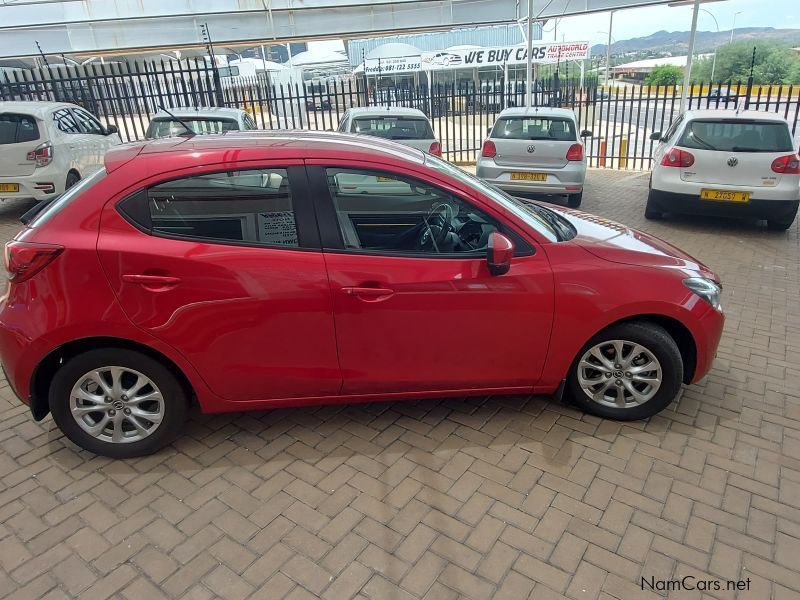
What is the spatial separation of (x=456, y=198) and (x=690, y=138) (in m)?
5.83

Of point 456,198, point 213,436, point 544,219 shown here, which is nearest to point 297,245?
point 456,198

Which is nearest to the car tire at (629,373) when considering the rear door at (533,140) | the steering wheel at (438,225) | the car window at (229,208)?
Answer: the steering wheel at (438,225)

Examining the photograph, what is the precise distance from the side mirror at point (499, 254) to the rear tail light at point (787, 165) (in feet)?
19.5

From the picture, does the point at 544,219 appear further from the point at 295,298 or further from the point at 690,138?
the point at 690,138

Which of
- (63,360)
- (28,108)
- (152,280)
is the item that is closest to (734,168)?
(152,280)

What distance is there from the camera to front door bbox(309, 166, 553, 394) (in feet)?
9.32

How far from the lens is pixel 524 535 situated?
8.24 ft

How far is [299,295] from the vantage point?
9.12 ft

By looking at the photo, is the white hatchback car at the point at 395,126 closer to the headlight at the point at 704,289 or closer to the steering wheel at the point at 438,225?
the steering wheel at the point at 438,225

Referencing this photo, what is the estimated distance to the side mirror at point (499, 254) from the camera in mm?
2783

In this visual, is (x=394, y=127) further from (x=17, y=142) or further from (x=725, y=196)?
(x=17, y=142)

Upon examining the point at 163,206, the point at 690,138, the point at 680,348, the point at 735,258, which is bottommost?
the point at 735,258

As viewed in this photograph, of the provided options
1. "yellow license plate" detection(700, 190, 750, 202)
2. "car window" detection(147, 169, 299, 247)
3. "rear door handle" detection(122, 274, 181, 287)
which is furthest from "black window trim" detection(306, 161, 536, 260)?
"yellow license plate" detection(700, 190, 750, 202)

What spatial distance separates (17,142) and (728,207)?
388 inches
